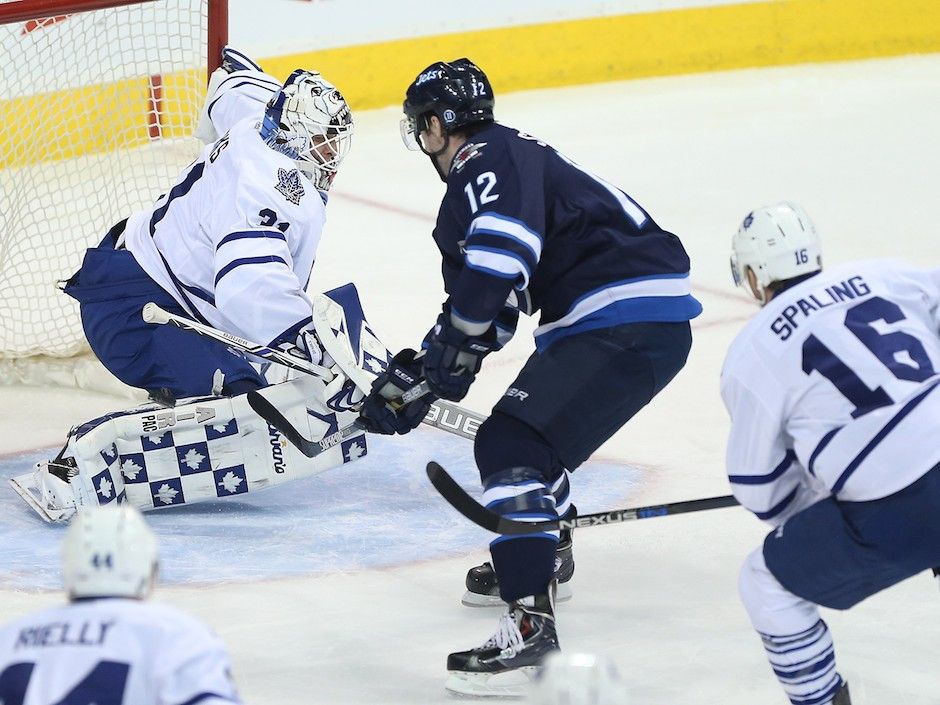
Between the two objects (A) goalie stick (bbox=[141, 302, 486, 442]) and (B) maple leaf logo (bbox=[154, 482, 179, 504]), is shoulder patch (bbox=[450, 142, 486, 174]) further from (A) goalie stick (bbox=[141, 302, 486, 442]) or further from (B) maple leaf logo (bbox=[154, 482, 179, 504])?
(B) maple leaf logo (bbox=[154, 482, 179, 504])

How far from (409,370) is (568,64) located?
575cm

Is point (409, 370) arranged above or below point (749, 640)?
above

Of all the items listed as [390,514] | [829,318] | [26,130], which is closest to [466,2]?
[26,130]

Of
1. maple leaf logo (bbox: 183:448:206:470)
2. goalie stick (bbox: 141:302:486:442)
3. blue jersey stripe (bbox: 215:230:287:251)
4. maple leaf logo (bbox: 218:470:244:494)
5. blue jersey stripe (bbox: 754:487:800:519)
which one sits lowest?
maple leaf logo (bbox: 218:470:244:494)

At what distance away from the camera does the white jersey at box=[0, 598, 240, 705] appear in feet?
5.46

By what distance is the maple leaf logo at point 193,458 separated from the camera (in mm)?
3635

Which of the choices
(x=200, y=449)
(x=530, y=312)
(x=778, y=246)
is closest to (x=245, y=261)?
(x=200, y=449)

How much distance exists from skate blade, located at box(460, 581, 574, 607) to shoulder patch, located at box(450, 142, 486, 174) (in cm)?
84

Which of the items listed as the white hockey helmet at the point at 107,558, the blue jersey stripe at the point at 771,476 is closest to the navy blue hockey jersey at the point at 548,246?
the blue jersey stripe at the point at 771,476

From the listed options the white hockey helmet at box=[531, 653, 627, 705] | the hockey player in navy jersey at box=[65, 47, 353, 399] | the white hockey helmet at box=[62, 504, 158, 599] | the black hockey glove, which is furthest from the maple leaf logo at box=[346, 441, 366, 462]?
the white hockey helmet at box=[531, 653, 627, 705]

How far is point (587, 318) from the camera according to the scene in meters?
3.01

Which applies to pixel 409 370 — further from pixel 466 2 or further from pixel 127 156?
pixel 466 2

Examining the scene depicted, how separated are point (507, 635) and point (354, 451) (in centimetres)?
96

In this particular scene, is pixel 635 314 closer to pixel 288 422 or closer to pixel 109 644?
pixel 288 422
